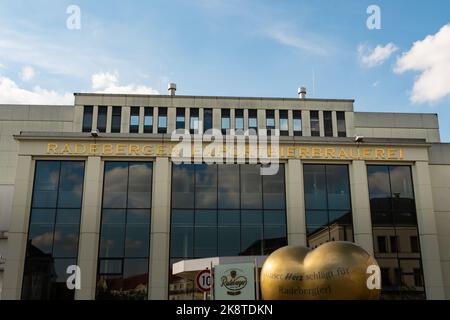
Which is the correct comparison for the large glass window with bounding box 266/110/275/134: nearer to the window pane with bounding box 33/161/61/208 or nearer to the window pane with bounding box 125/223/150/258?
the window pane with bounding box 125/223/150/258

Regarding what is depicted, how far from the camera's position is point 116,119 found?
5003 cm

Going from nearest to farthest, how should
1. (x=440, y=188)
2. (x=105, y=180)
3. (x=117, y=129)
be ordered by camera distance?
(x=105, y=180)
(x=440, y=188)
(x=117, y=129)

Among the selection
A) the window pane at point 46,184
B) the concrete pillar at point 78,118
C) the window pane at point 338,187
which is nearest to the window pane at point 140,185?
the window pane at point 46,184

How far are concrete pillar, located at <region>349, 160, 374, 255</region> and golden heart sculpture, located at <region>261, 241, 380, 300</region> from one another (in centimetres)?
1730

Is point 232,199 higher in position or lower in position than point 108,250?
higher

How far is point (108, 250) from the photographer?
93.4ft

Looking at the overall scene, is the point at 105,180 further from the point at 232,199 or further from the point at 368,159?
the point at 368,159

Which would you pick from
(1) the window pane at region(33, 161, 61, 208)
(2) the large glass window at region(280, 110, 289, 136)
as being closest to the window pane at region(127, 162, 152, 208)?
(1) the window pane at region(33, 161, 61, 208)

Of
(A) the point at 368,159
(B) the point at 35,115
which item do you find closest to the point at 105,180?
(A) the point at 368,159

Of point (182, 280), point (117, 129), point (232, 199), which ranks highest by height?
point (117, 129)

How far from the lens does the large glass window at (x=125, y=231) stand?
1097 inches

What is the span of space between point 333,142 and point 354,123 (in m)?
21.0

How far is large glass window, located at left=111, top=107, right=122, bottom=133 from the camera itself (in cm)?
4944

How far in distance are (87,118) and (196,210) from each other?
79.7 feet
